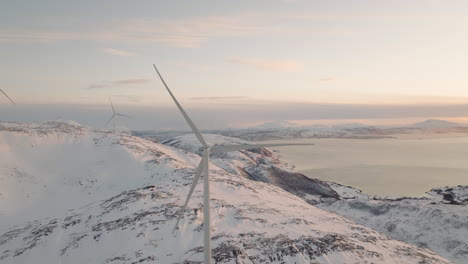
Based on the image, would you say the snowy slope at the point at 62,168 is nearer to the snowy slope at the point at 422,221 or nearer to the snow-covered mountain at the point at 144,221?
the snow-covered mountain at the point at 144,221

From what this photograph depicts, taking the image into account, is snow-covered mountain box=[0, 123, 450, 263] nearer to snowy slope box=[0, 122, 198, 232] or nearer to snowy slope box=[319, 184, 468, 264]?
snowy slope box=[0, 122, 198, 232]

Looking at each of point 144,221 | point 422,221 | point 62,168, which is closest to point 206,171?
point 144,221

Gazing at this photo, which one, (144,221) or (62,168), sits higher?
(144,221)

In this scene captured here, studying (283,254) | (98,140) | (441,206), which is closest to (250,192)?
(283,254)

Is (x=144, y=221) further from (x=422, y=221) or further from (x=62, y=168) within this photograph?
(x=422, y=221)

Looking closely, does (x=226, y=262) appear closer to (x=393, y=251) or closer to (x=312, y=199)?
(x=393, y=251)

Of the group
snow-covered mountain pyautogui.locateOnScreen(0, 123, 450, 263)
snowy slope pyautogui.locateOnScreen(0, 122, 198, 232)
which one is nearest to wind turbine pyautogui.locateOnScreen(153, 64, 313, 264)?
snow-covered mountain pyautogui.locateOnScreen(0, 123, 450, 263)

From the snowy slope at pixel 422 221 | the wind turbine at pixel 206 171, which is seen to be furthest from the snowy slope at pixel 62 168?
the snowy slope at pixel 422 221

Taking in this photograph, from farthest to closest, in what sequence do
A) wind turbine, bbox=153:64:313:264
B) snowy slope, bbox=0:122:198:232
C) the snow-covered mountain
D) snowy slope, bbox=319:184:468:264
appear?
snowy slope, bbox=0:122:198:232 → snowy slope, bbox=319:184:468:264 → the snow-covered mountain → wind turbine, bbox=153:64:313:264
